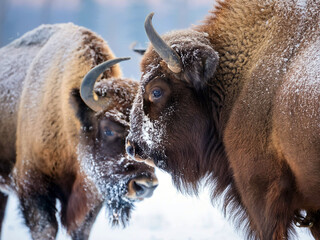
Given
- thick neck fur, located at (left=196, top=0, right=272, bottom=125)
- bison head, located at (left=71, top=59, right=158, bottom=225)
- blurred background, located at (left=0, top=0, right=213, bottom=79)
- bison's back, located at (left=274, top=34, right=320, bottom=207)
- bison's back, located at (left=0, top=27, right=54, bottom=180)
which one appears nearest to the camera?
bison's back, located at (left=274, top=34, right=320, bottom=207)

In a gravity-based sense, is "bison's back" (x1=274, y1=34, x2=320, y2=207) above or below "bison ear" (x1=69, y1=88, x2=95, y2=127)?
below

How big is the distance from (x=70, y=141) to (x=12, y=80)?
128 cm

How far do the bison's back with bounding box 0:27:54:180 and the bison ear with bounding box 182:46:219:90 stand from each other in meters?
2.63

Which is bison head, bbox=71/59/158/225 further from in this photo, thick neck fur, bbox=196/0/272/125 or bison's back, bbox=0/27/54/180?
thick neck fur, bbox=196/0/272/125

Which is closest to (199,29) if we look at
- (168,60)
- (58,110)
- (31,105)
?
(168,60)

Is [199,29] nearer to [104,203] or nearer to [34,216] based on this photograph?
[104,203]

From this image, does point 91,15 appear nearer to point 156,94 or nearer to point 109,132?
point 109,132

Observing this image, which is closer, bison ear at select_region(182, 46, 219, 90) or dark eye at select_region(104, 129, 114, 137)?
bison ear at select_region(182, 46, 219, 90)

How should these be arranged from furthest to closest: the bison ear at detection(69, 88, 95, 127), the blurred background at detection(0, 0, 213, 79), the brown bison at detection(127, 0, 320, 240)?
1. the blurred background at detection(0, 0, 213, 79)
2. the bison ear at detection(69, 88, 95, 127)
3. the brown bison at detection(127, 0, 320, 240)

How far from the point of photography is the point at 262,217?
2406 millimetres

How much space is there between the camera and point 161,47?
8.38 feet

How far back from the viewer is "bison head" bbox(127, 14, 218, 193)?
259 cm

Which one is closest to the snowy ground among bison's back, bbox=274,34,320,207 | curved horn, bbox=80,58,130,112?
curved horn, bbox=80,58,130,112

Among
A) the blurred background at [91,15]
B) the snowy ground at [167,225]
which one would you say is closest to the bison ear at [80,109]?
the snowy ground at [167,225]
